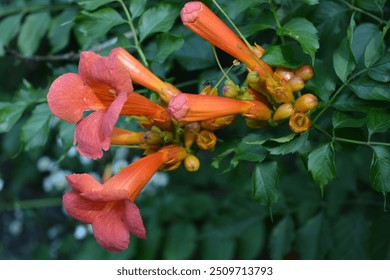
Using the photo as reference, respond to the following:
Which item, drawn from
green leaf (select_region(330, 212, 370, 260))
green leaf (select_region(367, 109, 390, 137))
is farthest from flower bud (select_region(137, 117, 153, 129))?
green leaf (select_region(330, 212, 370, 260))

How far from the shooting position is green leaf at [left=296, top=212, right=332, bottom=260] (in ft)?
13.3

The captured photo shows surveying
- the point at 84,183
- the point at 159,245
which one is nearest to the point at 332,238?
the point at 159,245

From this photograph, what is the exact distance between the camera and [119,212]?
8.38 ft

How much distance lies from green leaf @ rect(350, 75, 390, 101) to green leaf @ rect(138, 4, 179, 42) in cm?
95

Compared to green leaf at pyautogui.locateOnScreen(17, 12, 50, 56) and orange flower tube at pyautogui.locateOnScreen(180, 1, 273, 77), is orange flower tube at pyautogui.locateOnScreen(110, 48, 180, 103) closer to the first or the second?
orange flower tube at pyautogui.locateOnScreen(180, 1, 273, 77)

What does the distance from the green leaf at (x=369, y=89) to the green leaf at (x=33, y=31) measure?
2.39m

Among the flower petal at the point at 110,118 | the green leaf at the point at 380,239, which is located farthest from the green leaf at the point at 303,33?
the green leaf at the point at 380,239

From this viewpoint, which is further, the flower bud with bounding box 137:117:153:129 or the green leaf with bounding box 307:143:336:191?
the flower bud with bounding box 137:117:153:129

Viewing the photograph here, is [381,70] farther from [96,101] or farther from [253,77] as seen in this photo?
[96,101]

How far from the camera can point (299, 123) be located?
2.57m

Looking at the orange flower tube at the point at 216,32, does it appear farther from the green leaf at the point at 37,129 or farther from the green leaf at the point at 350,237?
the green leaf at the point at 350,237

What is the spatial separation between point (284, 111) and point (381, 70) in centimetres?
43

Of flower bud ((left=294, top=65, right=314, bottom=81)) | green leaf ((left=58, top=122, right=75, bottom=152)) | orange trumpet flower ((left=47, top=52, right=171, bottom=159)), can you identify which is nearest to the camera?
orange trumpet flower ((left=47, top=52, right=171, bottom=159))
